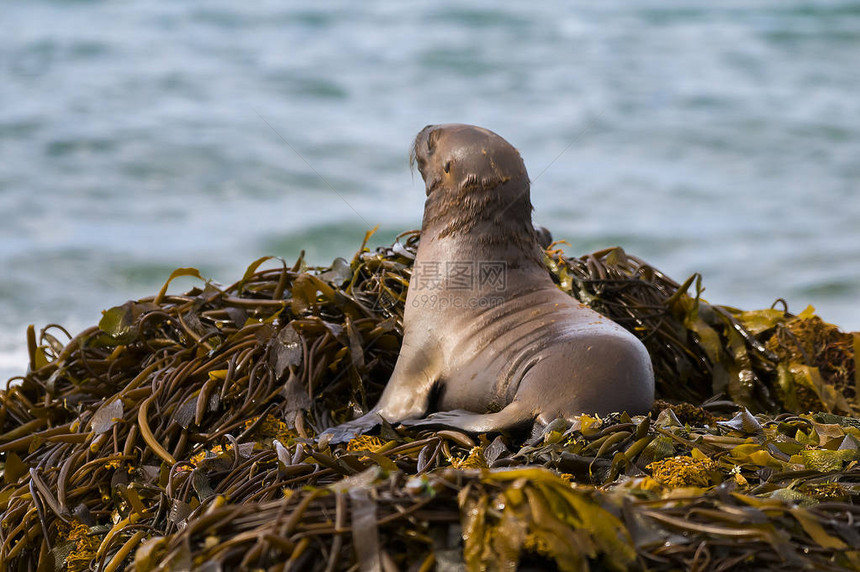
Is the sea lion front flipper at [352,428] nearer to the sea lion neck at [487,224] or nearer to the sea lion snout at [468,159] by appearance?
the sea lion neck at [487,224]

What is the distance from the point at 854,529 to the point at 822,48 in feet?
67.7

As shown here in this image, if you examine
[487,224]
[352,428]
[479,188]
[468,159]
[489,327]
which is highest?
[468,159]

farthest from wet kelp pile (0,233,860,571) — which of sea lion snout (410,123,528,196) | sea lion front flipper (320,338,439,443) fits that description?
sea lion snout (410,123,528,196)

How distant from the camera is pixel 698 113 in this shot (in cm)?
1786

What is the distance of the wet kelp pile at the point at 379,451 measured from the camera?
219 cm

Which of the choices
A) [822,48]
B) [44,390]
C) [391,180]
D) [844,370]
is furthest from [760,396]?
[822,48]

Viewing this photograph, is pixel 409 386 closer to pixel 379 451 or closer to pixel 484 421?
pixel 484 421

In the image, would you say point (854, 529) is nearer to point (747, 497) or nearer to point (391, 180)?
point (747, 497)

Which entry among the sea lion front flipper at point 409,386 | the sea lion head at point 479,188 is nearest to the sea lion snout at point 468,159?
the sea lion head at point 479,188

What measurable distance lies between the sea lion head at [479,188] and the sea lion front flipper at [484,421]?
823 millimetres

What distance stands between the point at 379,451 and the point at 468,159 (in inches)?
57.0

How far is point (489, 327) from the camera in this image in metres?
3.92

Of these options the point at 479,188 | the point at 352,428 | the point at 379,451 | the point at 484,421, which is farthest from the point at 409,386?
the point at 479,188

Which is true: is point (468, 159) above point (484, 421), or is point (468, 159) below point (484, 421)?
above
